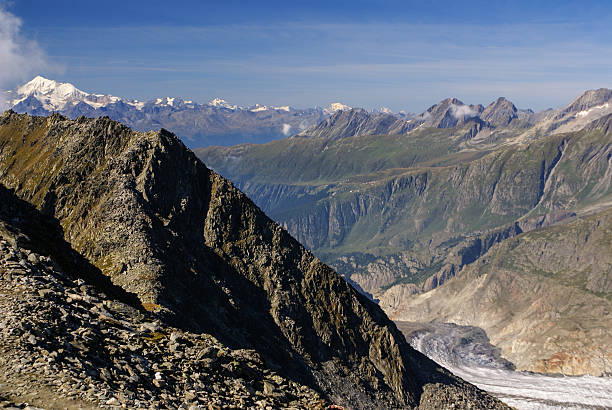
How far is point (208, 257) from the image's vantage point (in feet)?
348

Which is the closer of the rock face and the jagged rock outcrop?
the jagged rock outcrop

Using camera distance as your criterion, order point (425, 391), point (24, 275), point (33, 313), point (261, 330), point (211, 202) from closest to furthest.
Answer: point (33, 313), point (24, 275), point (261, 330), point (211, 202), point (425, 391)

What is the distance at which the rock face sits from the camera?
8606 cm

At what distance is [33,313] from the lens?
3300 centimetres

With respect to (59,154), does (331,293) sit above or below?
below

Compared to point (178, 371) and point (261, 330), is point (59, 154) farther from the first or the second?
point (178, 371)

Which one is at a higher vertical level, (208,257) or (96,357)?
(96,357)

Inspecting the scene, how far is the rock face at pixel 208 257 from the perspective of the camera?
282 feet

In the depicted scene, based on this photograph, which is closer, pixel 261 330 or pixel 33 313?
pixel 33 313

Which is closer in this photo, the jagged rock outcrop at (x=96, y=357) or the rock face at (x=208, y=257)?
the jagged rock outcrop at (x=96, y=357)

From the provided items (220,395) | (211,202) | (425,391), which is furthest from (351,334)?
(220,395)

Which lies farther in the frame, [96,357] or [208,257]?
[208,257]

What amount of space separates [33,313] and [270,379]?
1927 centimetres

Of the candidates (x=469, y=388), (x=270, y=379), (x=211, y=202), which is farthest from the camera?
(x=469, y=388)
